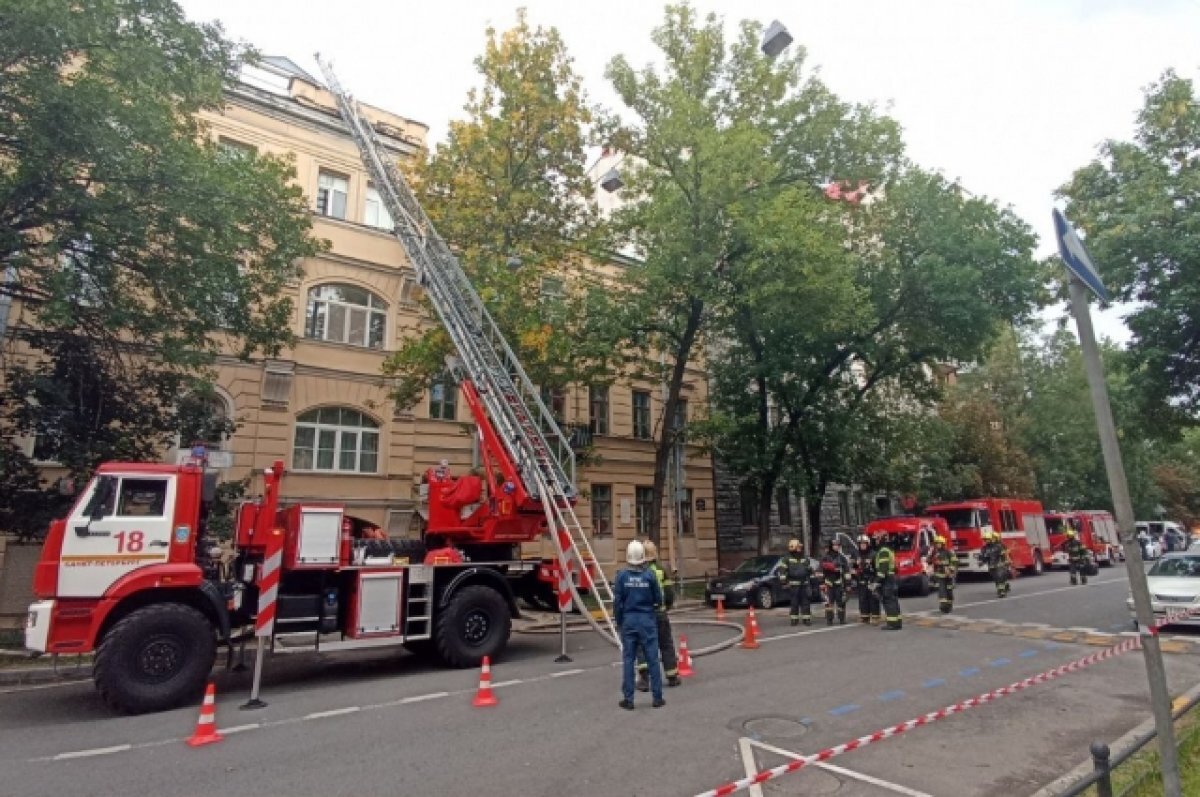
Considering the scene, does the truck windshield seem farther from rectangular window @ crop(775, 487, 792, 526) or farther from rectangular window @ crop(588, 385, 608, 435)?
rectangular window @ crop(588, 385, 608, 435)

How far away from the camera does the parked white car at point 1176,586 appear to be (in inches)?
466

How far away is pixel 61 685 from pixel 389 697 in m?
5.15

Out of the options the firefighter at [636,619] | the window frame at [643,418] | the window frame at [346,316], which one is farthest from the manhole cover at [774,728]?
the window frame at [643,418]

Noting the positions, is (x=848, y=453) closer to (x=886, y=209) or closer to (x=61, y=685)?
(x=886, y=209)

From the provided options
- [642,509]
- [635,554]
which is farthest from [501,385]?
[642,509]

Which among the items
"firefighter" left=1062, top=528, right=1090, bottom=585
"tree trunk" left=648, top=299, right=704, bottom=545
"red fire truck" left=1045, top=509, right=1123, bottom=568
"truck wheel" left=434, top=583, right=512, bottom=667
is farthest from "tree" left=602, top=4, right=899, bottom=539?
"red fire truck" left=1045, top=509, right=1123, bottom=568

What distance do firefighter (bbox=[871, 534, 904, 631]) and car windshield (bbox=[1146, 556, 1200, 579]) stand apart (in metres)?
5.06

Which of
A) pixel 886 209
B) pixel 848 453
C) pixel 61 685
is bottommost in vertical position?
pixel 61 685

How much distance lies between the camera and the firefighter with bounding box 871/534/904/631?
12.8 meters

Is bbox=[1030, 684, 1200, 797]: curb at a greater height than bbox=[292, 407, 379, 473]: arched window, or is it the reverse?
bbox=[292, 407, 379, 473]: arched window

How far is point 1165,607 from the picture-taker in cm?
1211

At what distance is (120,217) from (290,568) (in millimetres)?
6323

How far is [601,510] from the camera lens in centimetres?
2386

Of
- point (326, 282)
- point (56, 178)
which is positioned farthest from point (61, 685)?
point (326, 282)
